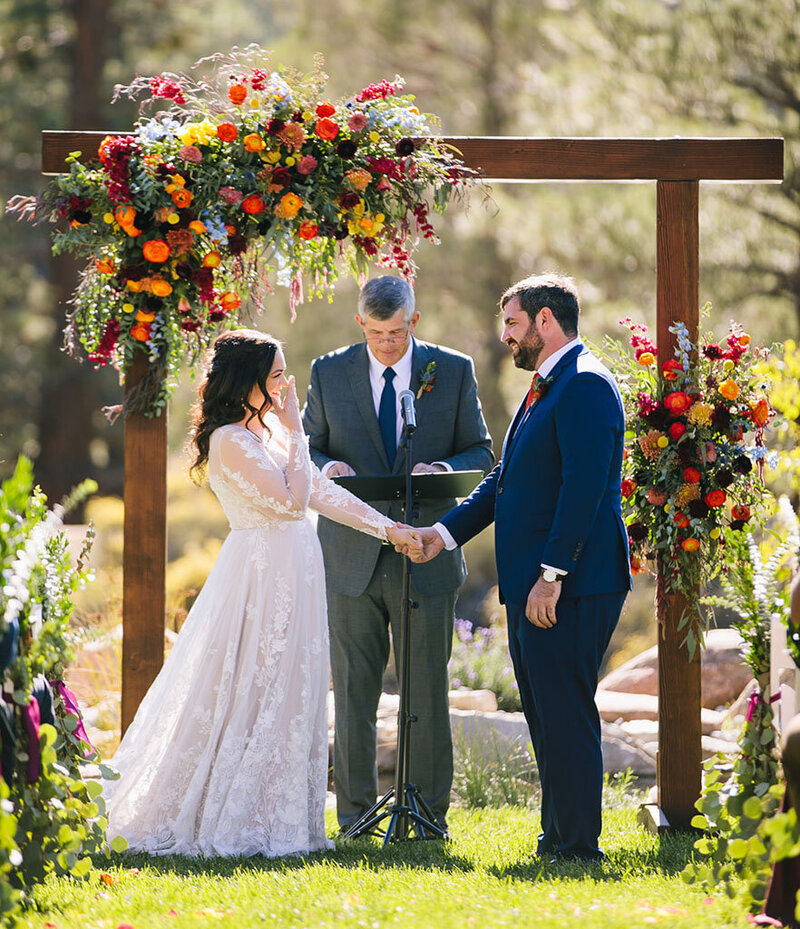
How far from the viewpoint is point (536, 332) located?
Answer: 455cm

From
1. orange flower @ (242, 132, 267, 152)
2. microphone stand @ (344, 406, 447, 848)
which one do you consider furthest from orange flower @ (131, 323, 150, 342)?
microphone stand @ (344, 406, 447, 848)

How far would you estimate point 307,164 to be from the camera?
197 inches

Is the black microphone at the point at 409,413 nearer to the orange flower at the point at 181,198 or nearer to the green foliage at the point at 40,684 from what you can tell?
the orange flower at the point at 181,198

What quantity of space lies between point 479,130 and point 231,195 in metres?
9.14

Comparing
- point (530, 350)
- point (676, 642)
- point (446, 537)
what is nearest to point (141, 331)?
point (446, 537)

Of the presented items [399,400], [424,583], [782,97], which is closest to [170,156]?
[399,400]

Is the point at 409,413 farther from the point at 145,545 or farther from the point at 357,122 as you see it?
the point at 145,545

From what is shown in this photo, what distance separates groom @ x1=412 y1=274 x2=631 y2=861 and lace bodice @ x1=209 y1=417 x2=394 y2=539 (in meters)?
0.64

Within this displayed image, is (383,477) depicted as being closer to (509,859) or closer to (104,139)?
Result: (509,859)

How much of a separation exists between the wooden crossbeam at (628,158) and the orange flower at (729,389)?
0.94 m

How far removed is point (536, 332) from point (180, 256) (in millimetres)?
1533

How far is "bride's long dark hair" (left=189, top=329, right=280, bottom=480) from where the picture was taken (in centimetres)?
471

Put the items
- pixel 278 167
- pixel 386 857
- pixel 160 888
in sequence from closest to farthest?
pixel 160 888 < pixel 386 857 < pixel 278 167

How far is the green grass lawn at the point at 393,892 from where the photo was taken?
3512 mm
